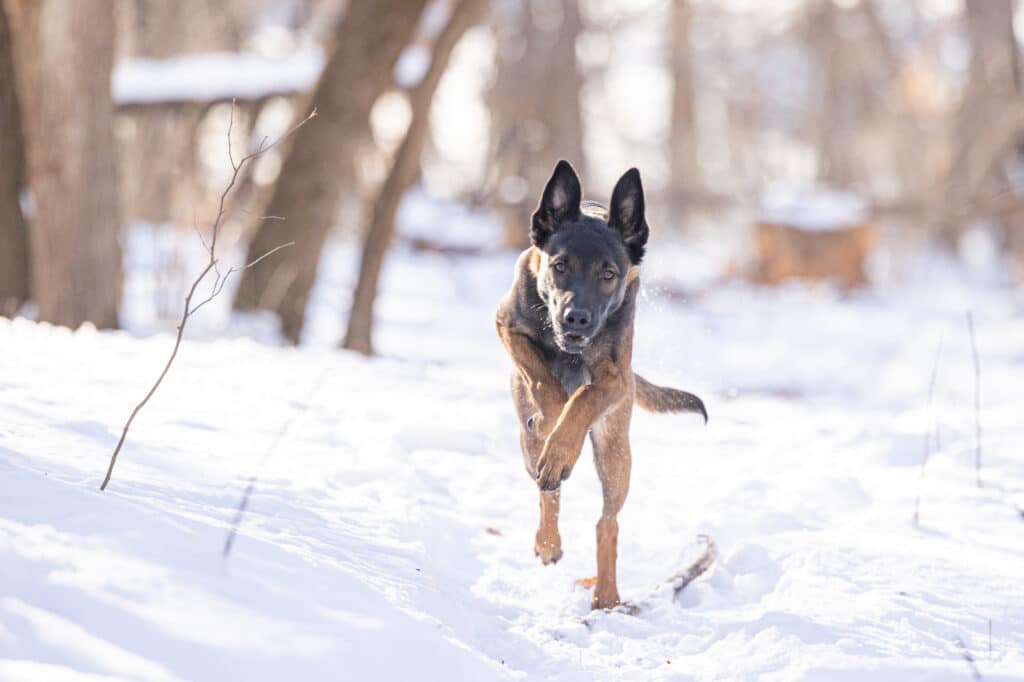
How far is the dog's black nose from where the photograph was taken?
3.99 metres

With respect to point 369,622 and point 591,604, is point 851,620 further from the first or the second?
point 369,622

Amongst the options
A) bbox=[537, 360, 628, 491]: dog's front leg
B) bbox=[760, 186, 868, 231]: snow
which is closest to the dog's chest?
bbox=[537, 360, 628, 491]: dog's front leg

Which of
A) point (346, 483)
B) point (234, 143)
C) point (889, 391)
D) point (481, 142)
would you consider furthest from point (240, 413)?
point (481, 142)

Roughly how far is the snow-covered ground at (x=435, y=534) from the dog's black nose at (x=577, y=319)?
3.33ft

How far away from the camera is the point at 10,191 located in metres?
9.12

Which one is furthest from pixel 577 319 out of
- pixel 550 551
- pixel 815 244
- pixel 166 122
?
pixel 815 244

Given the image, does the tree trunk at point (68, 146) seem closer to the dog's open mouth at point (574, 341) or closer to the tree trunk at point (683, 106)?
the dog's open mouth at point (574, 341)

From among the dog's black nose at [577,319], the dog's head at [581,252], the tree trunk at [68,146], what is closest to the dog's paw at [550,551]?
the dog's head at [581,252]

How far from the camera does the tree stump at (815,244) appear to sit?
22.9 m

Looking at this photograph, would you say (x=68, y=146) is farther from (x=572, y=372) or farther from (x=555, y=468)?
(x=555, y=468)

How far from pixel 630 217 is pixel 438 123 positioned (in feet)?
66.3

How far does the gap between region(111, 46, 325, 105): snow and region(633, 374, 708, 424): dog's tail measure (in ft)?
24.3

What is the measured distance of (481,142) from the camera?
23.4 meters

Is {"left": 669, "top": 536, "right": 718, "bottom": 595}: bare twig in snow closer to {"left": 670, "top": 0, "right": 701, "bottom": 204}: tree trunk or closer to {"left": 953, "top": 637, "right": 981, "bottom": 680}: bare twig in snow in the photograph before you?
{"left": 953, "top": 637, "right": 981, "bottom": 680}: bare twig in snow
